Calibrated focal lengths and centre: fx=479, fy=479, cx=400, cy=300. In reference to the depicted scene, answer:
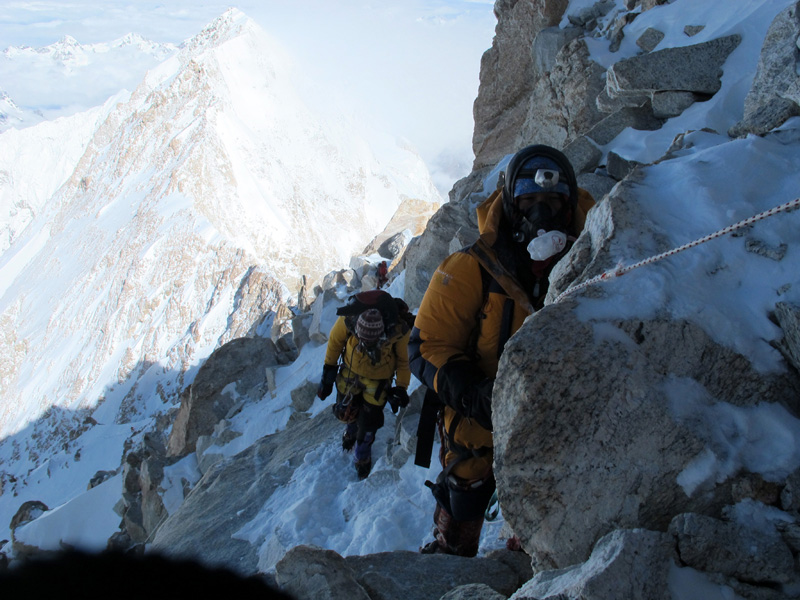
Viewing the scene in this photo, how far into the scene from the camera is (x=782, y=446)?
1.82 metres

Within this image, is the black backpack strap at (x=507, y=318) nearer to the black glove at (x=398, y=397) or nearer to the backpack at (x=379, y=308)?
the backpack at (x=379, y=308)

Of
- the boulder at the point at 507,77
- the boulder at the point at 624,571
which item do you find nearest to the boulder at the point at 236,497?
the boulder at the point at 624,571

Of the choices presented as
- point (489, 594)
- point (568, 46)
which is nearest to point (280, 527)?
point (489, 594)

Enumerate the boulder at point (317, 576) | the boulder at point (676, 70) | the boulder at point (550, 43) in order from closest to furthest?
1. the boulder at point (317, 576)
2. the boulder at point (676, 70)
3. the boulder at point (550, 43)

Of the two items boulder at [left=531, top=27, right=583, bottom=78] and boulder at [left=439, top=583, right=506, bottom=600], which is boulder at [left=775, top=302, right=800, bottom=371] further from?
boulder at [left=531, top=27, right=583, bottom=78]

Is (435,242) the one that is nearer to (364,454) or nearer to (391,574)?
(364,454)

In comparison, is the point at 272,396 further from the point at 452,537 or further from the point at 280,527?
the point at 452,537

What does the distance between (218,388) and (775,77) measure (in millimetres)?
15413

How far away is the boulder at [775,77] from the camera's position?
3.61m

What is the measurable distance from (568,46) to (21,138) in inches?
9839

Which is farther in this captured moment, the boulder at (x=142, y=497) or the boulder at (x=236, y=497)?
the boulder at (x=142, y=497)

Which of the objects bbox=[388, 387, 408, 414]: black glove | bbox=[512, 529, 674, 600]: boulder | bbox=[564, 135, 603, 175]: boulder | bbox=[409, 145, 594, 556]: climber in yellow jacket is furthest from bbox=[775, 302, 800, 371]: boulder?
bbox=[564, 135, 603, 175]: boulder

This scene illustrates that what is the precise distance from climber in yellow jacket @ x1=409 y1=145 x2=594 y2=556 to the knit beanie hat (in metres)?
2.65

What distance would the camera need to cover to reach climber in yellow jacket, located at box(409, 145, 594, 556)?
277 cm
